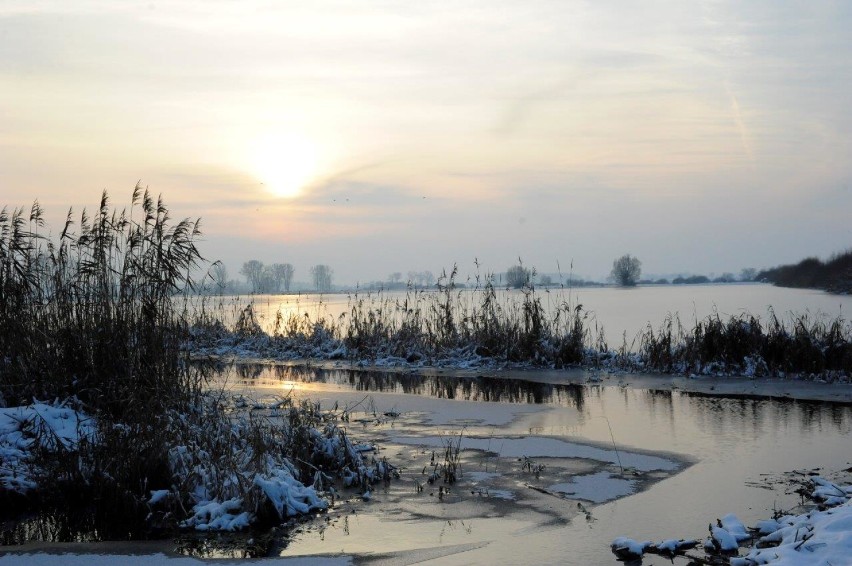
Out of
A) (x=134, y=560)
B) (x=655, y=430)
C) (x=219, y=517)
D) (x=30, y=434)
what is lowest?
(x=134, y=560)

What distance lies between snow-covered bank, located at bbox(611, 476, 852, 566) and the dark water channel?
0.17m

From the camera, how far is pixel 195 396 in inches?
361

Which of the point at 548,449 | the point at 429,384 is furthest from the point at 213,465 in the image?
the point at 429,384

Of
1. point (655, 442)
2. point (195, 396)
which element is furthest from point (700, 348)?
point (195, 396)

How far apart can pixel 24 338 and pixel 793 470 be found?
895 cm

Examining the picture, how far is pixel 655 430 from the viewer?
1020cm

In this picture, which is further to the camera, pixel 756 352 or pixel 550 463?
pixel 756 352

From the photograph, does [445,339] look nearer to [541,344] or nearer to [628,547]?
[541,344]

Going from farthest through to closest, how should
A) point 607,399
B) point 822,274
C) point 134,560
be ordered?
point 822,274 → point 607,399 → point 134,560

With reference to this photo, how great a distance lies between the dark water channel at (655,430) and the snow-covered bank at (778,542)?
0.17 m

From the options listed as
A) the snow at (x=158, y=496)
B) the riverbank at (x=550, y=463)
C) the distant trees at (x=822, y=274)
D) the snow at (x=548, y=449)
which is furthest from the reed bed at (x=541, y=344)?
the distant trees at (x=822, y=274)

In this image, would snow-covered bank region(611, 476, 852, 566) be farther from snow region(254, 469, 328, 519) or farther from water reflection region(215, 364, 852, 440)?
water reflection region(215, 364, 852, 440)

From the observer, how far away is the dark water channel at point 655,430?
630 cm

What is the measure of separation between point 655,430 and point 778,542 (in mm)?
4706
